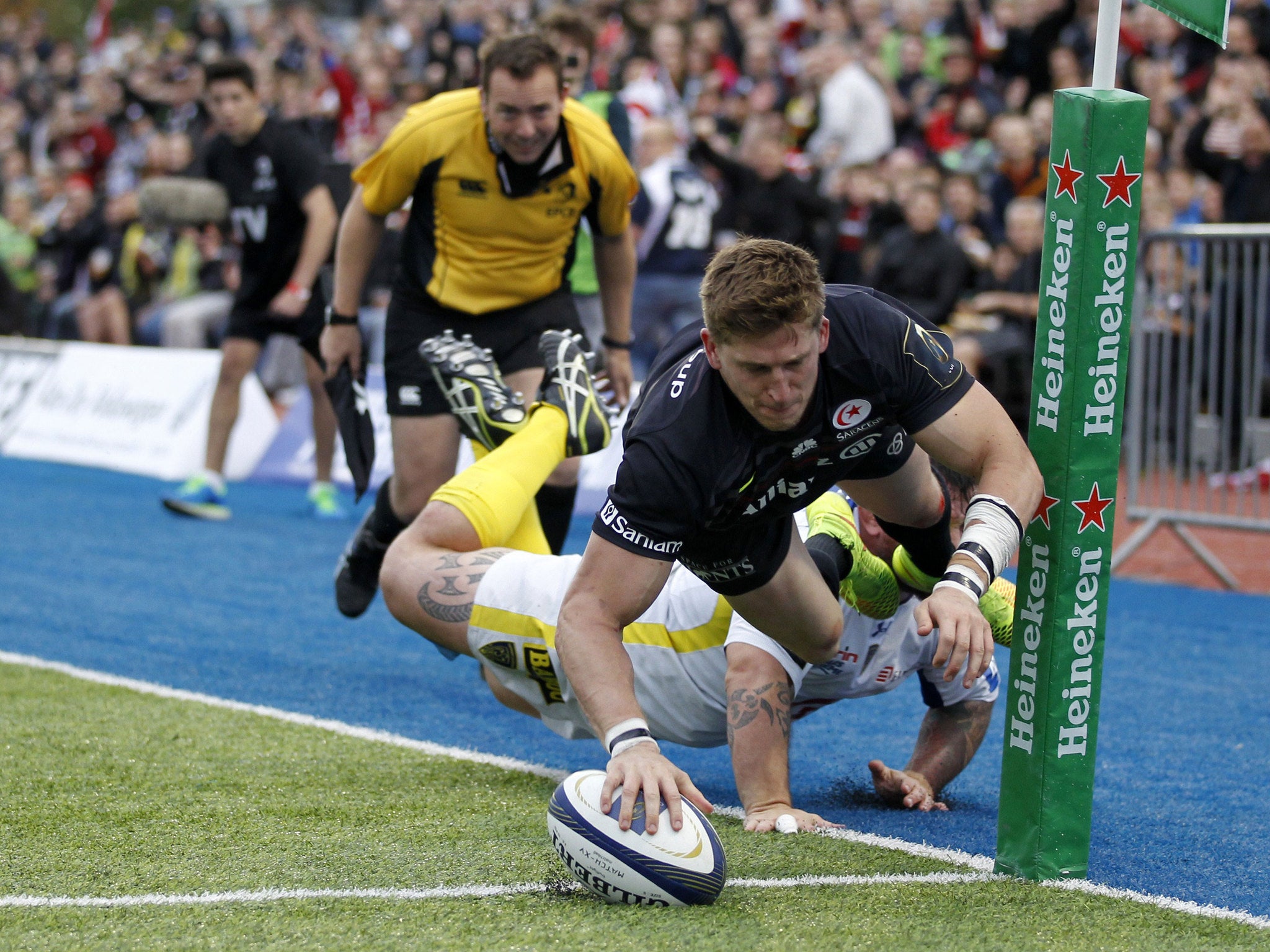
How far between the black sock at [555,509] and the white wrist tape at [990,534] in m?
2.94

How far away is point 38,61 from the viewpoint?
25.8 meters

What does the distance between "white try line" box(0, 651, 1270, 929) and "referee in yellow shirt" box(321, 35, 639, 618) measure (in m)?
0.85

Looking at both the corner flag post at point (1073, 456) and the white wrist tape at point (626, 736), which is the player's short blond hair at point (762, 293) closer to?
the corner flag post at point (1073, 456)

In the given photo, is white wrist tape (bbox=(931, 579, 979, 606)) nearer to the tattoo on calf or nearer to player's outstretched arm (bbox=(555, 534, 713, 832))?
player's outstretched arm (bbox=(555, 534, 713, 832))

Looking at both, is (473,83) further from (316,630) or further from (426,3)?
(426,3)

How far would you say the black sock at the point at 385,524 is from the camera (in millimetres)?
5902

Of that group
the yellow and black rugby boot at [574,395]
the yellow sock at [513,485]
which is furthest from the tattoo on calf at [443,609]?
the yellow and black rugby boot at [574,395]

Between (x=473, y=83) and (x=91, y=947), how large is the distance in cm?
556

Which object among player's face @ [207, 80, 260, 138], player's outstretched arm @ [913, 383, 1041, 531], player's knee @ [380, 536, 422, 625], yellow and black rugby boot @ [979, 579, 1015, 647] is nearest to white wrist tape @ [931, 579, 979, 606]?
player's outstretched arm @ [913, 383, 1041, 531]

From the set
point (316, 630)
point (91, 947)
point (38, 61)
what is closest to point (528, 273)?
point (316, 630)

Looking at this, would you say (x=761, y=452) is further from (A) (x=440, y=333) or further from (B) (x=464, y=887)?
(A) (x=440, y=333)

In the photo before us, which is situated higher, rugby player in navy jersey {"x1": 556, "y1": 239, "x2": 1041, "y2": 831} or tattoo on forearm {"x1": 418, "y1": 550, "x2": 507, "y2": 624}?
rugby player in navy jersey {"x1": 556, "y1": 239, "x2": 1041, "y2": 831}

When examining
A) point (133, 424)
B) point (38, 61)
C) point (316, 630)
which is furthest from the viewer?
point (38, 61)

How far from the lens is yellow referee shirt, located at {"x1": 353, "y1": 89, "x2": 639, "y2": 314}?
5805 mm
